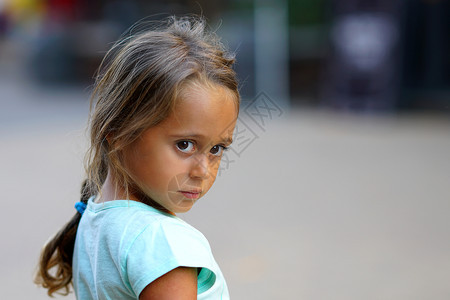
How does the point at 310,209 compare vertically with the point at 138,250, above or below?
below

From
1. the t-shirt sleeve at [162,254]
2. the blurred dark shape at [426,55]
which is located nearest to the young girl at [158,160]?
the t-shirt sleeve at [162,254]

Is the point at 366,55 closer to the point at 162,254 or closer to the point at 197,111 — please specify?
the point at 197,111

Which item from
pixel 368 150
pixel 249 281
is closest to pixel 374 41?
pixel 368 150

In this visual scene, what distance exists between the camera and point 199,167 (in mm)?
1272

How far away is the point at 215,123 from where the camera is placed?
1.25 meters

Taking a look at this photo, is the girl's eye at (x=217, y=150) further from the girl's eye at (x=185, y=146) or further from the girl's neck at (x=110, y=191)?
the girl's neck at (x=110, y=191)

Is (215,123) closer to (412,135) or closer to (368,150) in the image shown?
(368,150)

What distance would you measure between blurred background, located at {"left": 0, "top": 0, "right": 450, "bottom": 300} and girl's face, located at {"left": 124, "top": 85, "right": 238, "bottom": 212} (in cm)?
36

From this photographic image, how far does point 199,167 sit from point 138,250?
0.73ft

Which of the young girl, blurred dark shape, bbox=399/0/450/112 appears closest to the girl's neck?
the young girl

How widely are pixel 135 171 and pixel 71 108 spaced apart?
390 inches

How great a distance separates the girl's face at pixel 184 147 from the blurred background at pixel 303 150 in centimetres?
36

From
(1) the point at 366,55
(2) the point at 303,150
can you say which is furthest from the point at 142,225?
(1) the point at 366,55

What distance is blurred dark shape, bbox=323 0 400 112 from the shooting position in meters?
8.20
